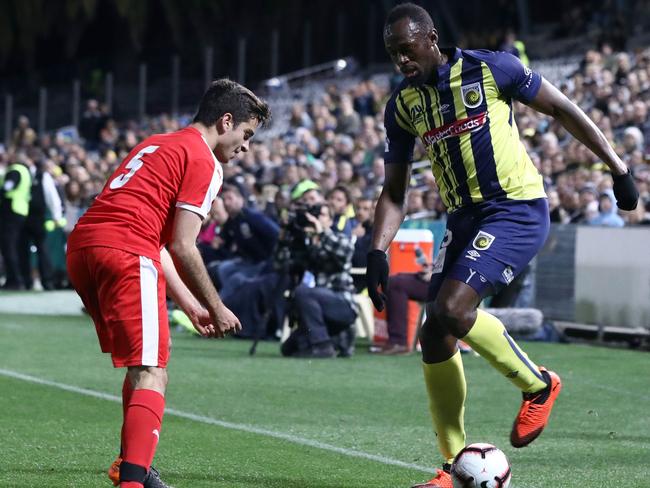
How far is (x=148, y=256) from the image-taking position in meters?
6.29

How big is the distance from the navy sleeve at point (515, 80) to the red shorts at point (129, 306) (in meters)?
1.94

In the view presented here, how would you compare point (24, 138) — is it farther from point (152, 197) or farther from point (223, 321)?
point (223, 321)

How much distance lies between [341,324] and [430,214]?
4.67 meters

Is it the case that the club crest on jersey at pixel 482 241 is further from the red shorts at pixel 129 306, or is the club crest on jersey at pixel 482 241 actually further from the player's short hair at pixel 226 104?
the red shorts at pixel 129 306

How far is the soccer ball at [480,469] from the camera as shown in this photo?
21.9 ft

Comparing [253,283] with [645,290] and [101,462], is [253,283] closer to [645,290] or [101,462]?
[645,290]

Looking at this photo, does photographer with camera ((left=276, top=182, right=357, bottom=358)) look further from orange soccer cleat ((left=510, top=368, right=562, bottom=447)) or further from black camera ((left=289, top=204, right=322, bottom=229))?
orange soccer cleat ((left=510, top=368, right=562, bottom=447))

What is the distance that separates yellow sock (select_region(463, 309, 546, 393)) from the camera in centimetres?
701

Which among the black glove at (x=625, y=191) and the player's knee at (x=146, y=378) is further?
the black glove at (x=625, y=191)

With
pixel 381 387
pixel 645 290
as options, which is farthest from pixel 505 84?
pixel 645 290

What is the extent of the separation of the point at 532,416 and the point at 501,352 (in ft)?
1.08

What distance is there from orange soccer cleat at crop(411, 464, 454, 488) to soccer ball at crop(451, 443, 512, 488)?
0.10m

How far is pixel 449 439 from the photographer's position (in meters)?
7.14

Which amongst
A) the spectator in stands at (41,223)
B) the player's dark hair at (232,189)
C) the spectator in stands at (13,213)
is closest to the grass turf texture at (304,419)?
the player's dark hair at (232,189)
